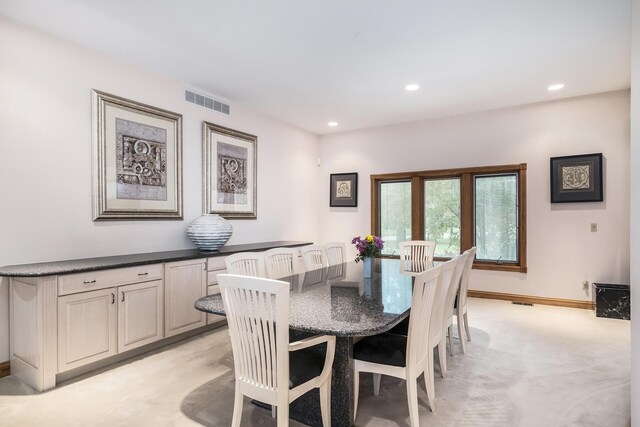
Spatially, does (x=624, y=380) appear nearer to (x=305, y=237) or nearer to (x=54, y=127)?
(x=305, y=237)

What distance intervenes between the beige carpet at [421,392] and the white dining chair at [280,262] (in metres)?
0.85

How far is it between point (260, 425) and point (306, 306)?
78 cm

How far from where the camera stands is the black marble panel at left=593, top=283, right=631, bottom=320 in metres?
4.16

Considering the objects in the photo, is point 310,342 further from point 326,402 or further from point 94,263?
point 94,263

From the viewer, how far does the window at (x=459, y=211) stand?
5.14 m

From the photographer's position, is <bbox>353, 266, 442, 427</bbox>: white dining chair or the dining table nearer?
the dining table

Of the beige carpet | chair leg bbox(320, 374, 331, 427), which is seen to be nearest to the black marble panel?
the beige carpet

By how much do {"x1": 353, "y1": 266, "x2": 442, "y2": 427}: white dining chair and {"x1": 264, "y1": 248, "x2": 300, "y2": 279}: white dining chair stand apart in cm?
117

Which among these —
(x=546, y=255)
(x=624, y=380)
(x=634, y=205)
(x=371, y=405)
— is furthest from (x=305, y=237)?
(x=634, y=205)

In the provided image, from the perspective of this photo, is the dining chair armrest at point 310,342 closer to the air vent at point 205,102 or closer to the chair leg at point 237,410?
the chair leg at point 237,410

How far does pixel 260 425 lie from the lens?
2127 mm

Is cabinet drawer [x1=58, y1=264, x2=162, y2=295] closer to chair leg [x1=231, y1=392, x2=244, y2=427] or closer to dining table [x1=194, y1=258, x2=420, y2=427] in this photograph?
dining table [x1=194, y1=258, x2=420, y2=427]

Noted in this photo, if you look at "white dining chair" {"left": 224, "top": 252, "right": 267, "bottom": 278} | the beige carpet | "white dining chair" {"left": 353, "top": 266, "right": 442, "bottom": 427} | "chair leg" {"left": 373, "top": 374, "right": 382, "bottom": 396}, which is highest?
"white dining chair" {"left": 224, "top": 252, "right": 267, "bottom": 278}

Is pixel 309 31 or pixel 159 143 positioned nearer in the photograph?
pixel 309 31
